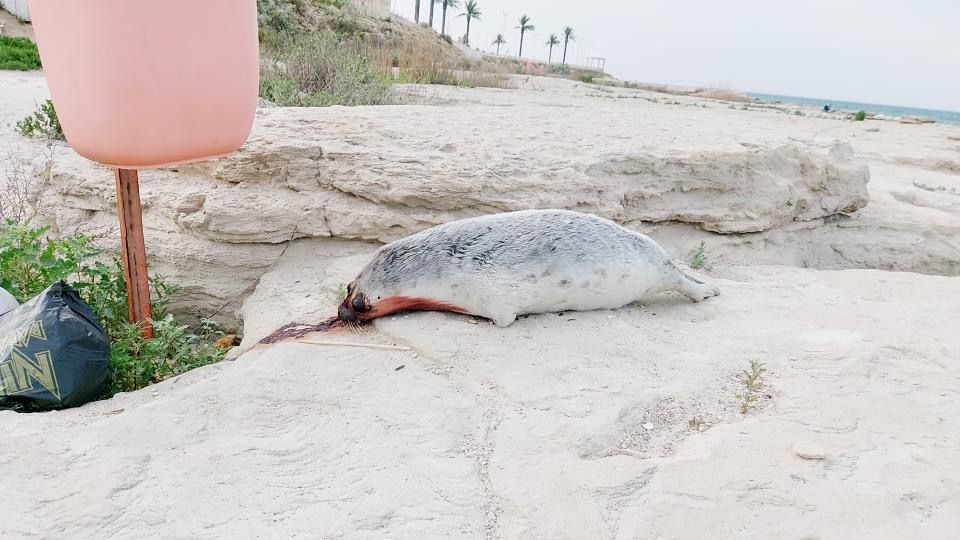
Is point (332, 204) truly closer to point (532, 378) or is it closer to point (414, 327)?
point (414, 327)

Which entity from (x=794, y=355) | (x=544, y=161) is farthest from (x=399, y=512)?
(x=544, y=161)

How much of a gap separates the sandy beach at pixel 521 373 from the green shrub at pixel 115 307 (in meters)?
0.29

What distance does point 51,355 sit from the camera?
7.88ft

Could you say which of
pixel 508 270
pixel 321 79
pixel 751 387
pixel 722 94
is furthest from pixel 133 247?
pixel 722 94

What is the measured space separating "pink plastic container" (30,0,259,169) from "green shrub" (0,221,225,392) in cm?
80

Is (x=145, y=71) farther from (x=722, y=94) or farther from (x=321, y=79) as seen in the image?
(x=722, y=94)

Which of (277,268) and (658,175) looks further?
(658,175)

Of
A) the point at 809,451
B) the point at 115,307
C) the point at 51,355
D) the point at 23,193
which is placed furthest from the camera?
the point at 23,193

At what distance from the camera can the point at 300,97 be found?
21.5ft

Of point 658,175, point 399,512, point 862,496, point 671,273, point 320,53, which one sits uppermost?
point 320,53

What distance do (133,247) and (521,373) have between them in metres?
1.89

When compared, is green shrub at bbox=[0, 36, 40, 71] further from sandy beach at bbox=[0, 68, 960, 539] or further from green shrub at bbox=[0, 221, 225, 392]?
green shrub at bbox=[0, 221, 225, 392]

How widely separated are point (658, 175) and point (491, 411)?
7.87ft

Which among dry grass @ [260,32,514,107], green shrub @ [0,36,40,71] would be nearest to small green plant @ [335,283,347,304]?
dry grass @ [260,32,514,107]
